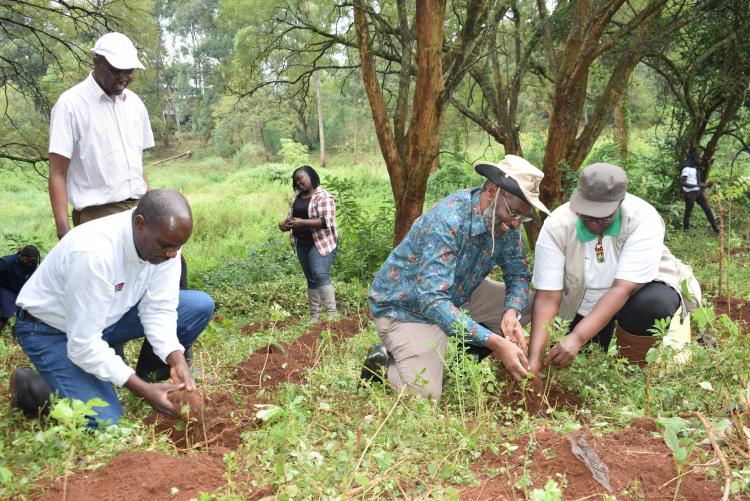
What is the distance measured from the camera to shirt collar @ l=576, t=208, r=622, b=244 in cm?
374

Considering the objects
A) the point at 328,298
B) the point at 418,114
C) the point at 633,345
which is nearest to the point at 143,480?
the point at 633,345

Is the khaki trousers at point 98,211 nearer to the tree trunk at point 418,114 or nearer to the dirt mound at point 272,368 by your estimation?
the dirt mound at point 272,368

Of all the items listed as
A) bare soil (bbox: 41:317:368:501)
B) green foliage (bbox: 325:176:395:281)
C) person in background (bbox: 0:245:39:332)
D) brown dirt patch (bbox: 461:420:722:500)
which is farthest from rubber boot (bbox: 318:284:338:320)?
brown dirt patch (bbox: 461:420:722:500)

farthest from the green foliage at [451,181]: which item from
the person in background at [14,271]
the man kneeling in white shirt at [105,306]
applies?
the man kneeling in white shirt at [105,306]

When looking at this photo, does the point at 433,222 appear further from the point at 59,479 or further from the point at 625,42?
the point at 625,42

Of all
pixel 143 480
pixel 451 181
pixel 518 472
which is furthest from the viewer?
pixel 451 181

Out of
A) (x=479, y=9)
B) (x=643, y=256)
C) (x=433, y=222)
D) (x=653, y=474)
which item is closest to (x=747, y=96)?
(x=479, y=9)

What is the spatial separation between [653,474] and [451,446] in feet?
2.53

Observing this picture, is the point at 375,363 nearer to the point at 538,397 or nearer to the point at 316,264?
the point at 538,397

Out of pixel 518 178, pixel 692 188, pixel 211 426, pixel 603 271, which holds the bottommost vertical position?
pixel 692 188

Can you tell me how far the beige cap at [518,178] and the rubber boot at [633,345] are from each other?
45.4 inches

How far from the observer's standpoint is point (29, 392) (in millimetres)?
3178

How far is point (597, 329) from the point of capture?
3.54m

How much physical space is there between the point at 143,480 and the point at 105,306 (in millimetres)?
956
